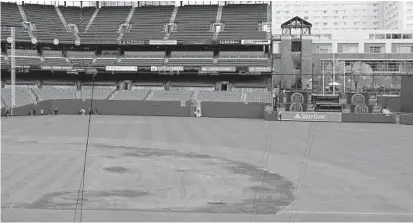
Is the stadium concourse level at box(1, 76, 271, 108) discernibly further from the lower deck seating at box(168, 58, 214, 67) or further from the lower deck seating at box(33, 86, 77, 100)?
the lower deck seating at box(168, 58, 214, 67)

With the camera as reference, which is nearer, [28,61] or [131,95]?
[131,95]

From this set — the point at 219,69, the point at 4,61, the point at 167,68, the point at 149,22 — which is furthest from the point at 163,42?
the point at 4,61

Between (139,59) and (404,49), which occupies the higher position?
(404,49)

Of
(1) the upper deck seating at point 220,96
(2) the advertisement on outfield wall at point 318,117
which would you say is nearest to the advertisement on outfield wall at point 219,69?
(1) the upper deck seating at point 220,96

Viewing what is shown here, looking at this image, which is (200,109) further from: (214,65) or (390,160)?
(390,160)

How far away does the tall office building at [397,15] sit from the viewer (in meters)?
161

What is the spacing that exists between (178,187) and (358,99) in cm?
4314

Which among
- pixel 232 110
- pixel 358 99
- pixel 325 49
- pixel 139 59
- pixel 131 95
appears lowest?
pixel 232 110

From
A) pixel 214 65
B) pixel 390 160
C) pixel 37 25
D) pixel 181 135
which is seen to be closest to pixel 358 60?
pixel 214 65

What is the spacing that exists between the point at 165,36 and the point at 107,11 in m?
13.3

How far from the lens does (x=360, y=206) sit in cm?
1639

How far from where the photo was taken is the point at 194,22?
7519 centimetres

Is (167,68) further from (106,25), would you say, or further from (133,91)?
(106,25)

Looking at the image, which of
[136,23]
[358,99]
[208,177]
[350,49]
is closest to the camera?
[208,177]
